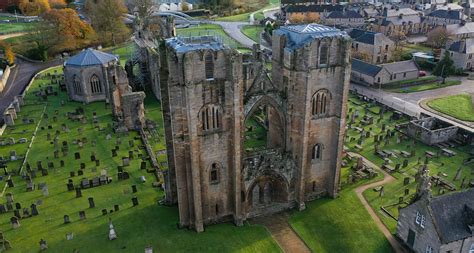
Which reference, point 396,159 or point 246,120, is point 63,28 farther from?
point 396,159

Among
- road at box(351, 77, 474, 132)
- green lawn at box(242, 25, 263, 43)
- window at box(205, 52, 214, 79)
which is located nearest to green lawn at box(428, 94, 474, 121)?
road at box(351, 77, 474, 132)

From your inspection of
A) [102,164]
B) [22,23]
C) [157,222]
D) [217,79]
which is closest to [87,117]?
[102,164]

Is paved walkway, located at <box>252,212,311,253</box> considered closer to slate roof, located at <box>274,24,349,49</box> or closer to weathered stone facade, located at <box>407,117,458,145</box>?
slate roof, located at <box>274,24,349,49</box>

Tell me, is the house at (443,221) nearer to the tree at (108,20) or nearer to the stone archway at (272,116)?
the stone archway at (272,116)

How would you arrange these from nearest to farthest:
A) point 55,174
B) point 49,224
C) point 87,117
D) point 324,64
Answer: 1. point 324,64
2. point 49,224
3. point 55,174
4. point 87,117

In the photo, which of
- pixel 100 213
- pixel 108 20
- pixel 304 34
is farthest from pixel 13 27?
pixel 304 34

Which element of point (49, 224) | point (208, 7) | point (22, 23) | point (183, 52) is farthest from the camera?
point (208, 7)

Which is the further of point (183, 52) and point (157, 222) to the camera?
point (157, 222)

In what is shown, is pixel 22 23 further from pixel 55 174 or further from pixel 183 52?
pixel 183 52
